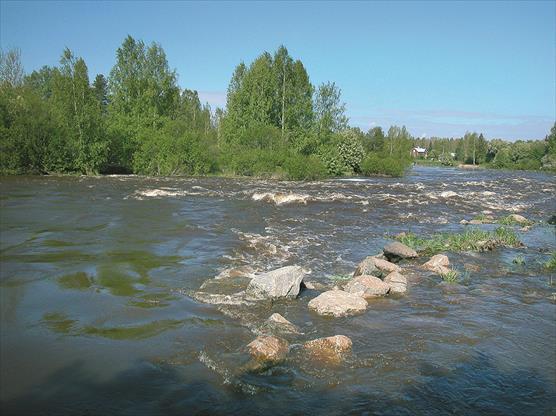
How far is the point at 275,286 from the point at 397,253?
5.85m

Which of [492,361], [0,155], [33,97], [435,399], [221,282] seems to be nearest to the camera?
[435,399]

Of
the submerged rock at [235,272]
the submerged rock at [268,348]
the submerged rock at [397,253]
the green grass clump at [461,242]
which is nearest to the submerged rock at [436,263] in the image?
the submerged rock at [397,253]

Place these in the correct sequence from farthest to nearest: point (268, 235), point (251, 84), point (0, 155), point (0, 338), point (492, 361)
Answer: point (251, 84)
point (0, 155)
point (268, 235)
point (492, 361)
point (0, 338)

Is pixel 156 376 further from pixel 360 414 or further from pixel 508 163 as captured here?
pixel 508 163

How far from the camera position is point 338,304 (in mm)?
9195

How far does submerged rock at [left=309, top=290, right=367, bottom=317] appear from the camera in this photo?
29.7 feet

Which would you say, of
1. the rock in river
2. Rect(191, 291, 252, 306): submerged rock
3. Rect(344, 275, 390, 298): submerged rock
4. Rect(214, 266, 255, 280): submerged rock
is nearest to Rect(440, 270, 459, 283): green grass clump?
Rect(344, 275, 390, 298): submerged rock

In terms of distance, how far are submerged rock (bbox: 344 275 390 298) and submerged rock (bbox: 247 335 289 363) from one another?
337 cm

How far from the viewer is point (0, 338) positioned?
6.88m

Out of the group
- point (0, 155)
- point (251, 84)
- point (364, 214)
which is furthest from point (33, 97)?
point (364, 214)

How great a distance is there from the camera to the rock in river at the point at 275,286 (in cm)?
978

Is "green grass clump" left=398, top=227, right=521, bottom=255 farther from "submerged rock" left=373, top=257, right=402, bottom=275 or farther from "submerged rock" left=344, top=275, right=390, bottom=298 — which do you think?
"submerged rock" left=344, top=275, right=390, bottom=298

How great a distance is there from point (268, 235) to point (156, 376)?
11306 millimetres

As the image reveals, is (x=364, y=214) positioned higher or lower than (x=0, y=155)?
lower
